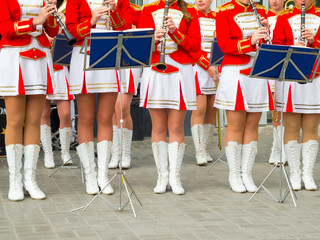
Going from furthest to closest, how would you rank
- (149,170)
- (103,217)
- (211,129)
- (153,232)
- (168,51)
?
1. (211,129)
2. (149,170)
3. (168,51)
4. (103,217)
5. (153,232)

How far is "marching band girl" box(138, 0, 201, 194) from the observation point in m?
5.50

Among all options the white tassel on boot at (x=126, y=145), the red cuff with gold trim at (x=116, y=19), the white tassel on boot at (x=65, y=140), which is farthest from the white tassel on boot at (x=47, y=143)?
the red cuff with gold trim at (x=116, y=19)

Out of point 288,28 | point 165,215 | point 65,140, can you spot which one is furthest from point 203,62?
point 165,215

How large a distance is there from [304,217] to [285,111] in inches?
48.3

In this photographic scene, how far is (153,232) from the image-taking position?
4.38 metres

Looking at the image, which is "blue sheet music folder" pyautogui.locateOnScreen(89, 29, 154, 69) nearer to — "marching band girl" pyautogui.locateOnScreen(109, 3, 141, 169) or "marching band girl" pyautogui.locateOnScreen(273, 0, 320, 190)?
"marching band girl" pyautogui.locateOnScreen(273, 0, 320, 190)

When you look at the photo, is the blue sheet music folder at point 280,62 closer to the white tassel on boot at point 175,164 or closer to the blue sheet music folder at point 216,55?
the white tassel on boot at point 175,164

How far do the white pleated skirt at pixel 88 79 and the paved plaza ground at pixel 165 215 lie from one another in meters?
0.94

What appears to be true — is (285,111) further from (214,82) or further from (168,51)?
(214,82)

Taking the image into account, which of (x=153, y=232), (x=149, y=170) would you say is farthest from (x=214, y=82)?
(x=153, y=232)

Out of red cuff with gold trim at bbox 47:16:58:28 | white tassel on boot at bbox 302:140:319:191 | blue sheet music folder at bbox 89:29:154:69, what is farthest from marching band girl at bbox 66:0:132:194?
white tassel on boot at bbox 302:140:319:191

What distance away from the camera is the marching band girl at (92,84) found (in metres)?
5.30

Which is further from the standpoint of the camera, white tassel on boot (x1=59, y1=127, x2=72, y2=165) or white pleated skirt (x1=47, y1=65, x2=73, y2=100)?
white tassel on boot (x1=59, y1=127, x2=72, y2=165)

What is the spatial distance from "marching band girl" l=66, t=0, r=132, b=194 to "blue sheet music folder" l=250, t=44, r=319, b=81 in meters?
1.25
